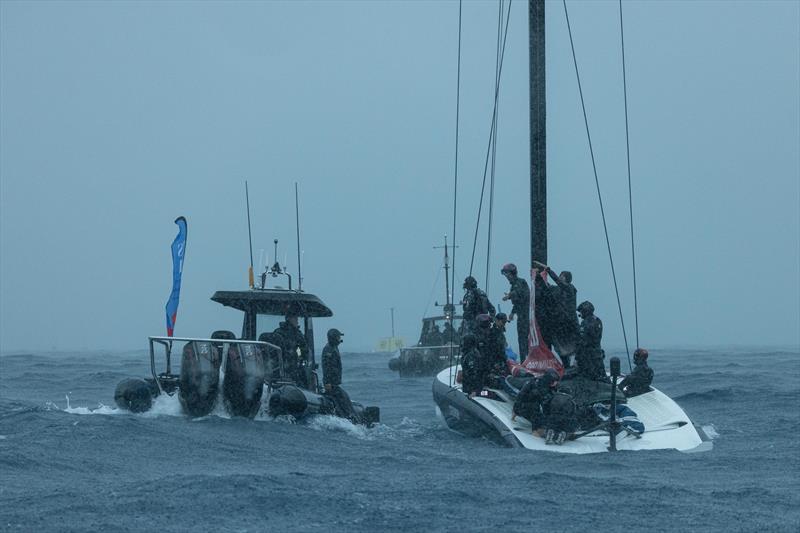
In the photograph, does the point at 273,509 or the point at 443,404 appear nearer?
the point at 273,509

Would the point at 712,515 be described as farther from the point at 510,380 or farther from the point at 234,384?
the point at 234,384

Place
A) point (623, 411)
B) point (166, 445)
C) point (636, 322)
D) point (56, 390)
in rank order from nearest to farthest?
point (166, 445), point (623, 411), point (636, 322), point (56, 390)

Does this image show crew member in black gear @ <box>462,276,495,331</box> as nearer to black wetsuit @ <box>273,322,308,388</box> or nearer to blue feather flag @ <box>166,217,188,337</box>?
black wetsuit @ <box>273,322,308,388</box>

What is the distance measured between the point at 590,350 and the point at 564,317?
92 centimetres

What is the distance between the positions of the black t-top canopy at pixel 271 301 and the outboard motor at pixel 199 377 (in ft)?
7.32

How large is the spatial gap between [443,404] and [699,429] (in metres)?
4.30

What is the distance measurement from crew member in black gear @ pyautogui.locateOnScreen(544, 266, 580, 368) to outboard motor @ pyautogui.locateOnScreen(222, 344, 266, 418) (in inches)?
176

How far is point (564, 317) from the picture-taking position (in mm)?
15383

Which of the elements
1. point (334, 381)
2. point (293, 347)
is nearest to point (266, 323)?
point (293, 347)

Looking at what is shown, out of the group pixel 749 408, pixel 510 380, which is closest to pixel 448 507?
pixel 510 380

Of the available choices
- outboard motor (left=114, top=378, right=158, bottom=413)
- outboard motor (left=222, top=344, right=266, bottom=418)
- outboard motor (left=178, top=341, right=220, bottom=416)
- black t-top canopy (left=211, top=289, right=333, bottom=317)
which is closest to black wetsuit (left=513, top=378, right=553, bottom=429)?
outboard motor (left=222, top=344, right=266, bottom=418)

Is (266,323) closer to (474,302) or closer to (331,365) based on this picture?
(331,365)

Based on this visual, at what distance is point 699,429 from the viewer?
14.7 meters

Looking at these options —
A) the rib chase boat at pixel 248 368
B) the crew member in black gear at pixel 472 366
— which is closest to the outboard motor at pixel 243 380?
the rib chase boat at pixel 248 368
